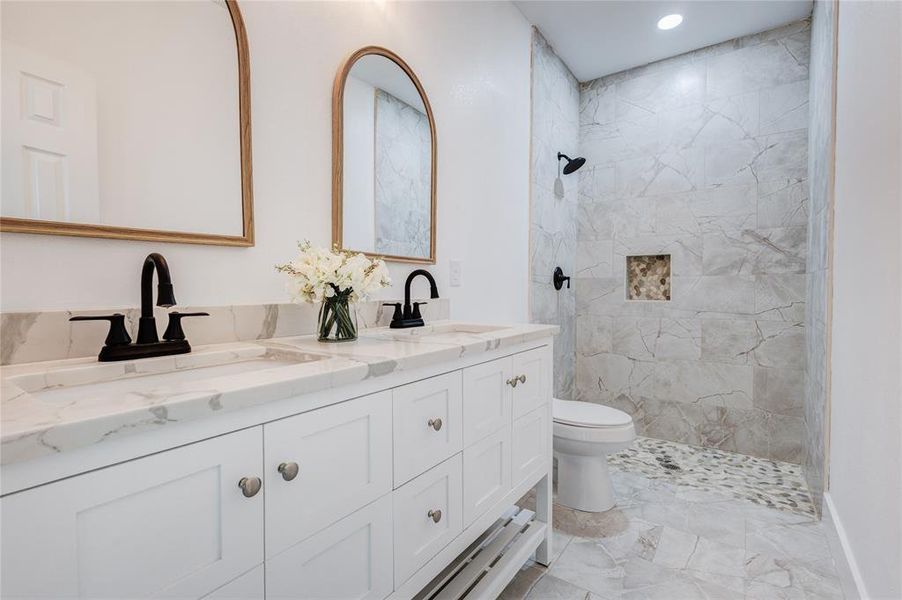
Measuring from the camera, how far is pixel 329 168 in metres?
1.50

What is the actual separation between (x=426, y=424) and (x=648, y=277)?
8.65ft

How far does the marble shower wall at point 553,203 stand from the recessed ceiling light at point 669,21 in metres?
0.66

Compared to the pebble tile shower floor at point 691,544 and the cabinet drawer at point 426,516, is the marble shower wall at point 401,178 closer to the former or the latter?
the cabinet drawer at point 426,516

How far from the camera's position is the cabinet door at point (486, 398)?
1246mm

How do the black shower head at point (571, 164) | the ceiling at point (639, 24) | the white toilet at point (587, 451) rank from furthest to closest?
the black shower head at point (571, 164) → the ceiling at point (639, 24) → the white toilet at point (587, 451)

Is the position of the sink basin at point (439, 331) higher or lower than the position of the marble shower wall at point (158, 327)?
lower

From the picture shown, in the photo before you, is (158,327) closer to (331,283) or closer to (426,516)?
(331,283)

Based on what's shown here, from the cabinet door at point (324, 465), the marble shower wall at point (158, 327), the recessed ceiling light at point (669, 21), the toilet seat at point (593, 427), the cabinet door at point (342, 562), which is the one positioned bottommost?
the toilet seat at point (593, 427)

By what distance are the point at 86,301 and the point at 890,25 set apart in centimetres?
214

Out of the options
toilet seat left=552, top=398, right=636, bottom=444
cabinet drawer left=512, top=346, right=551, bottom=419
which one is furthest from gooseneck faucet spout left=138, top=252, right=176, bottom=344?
toilet seat left=552, top=398, right=636, bottom=444

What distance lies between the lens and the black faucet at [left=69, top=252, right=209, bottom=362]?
0.93 m

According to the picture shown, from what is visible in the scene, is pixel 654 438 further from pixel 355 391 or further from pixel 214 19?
pixel 214 19

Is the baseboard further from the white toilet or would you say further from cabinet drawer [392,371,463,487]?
cabinet drawer [392,371,463,487]

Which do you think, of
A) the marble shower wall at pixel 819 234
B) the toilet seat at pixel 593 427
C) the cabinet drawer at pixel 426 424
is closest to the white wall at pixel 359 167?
the cabinet drawer at pixel 426 424
